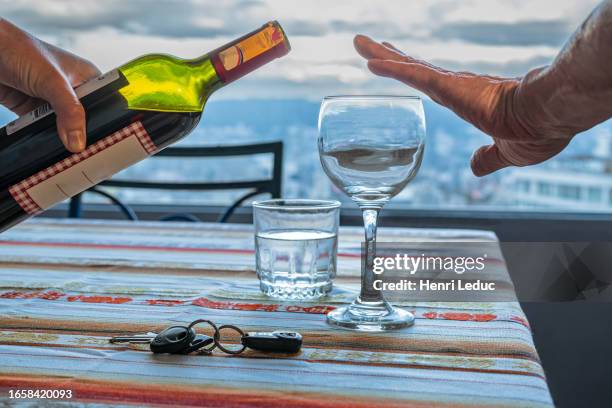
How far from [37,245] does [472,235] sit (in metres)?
0.75

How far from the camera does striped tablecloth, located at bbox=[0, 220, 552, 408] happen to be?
566 mm

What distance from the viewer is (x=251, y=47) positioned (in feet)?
2.53

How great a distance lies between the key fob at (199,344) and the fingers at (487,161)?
386 millimetres

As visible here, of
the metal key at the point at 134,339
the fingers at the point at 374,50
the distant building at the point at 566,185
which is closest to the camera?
the metal key at the point at 134,339

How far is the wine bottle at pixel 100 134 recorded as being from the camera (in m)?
0.73

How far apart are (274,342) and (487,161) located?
14.1 inches

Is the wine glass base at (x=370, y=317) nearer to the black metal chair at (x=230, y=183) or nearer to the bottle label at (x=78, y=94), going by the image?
the bottle label at (x=78, y=94)

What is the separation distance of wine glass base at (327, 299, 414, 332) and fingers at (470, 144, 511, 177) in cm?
20

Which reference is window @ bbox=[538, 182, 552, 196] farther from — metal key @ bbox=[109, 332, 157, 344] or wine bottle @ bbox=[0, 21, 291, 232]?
metal key @ bbox=[109, 332, 157, 344]

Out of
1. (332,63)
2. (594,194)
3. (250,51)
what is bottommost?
(594,194)

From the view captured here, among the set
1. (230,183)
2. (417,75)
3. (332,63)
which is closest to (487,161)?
(417,75)

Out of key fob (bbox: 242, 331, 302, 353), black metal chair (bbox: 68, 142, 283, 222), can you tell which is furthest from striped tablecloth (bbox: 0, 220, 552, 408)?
black metal chair (bbox: 68, 142, 283, 222)

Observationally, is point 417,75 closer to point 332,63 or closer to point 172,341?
point 172,341

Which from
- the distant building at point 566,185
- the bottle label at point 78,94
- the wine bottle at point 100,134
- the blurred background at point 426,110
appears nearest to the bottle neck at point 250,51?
the wine bottle at point 100,134
